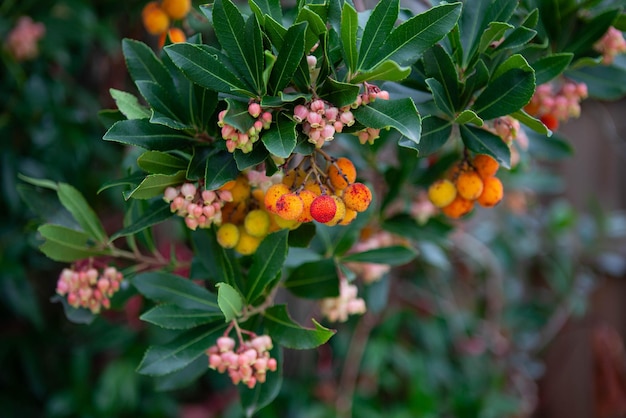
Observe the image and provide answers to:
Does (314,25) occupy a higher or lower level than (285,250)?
higher

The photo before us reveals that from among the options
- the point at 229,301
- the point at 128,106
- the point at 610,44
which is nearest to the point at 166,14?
the point at 128,106

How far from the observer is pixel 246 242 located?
90 centimetres

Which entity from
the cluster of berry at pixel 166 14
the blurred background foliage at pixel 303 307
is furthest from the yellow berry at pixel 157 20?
the blurred background foliage at pixel 303 307

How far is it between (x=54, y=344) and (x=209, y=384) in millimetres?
540

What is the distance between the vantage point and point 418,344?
2.07 m

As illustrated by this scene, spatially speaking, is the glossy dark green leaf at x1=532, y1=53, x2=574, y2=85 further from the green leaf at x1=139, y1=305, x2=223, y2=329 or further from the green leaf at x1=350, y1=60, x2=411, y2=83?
the green leaf at x1=139, y1=305, x2=223, y2=329

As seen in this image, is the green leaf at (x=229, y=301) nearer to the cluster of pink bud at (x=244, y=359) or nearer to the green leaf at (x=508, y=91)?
the cluster of pink bud at (x=244, y=359)

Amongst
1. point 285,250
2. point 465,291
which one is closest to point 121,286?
point 285,250

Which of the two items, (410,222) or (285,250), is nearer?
(285,250)

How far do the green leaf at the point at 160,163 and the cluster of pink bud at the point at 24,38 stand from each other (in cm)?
99

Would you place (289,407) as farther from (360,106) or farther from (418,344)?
(360,106)

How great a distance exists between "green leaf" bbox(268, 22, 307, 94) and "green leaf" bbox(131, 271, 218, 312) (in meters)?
0.35

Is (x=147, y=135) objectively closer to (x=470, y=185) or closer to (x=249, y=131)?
(x=249, y=131)

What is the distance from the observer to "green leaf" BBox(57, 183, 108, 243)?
3.20ft
